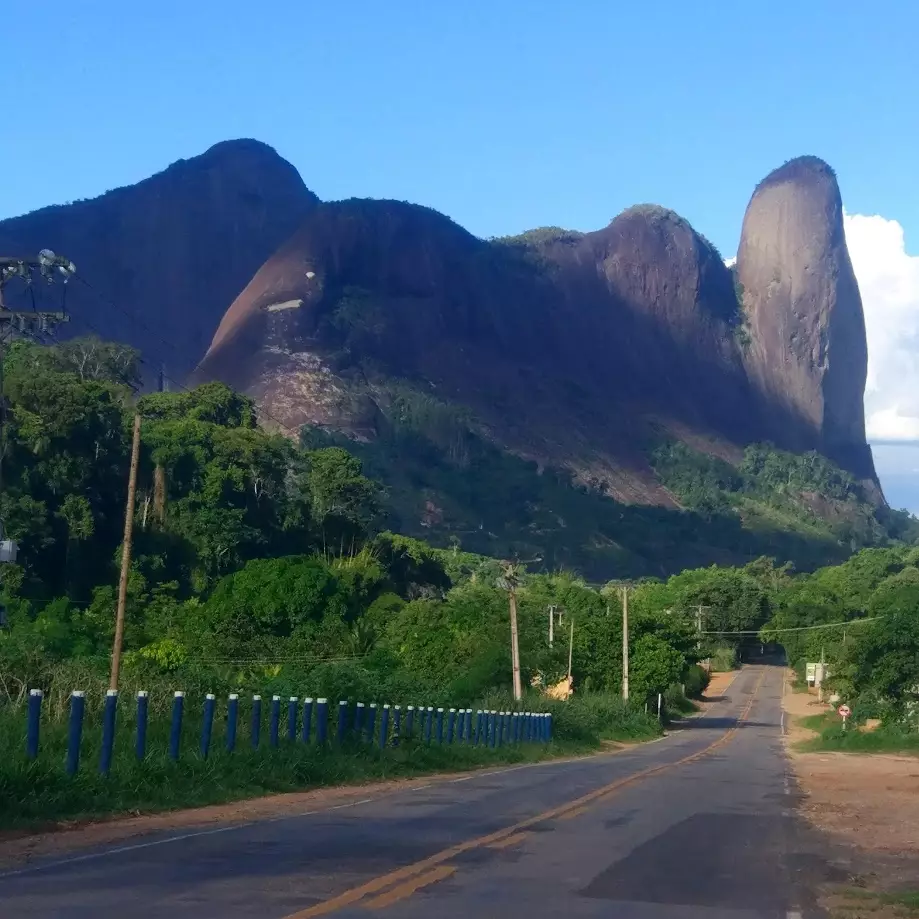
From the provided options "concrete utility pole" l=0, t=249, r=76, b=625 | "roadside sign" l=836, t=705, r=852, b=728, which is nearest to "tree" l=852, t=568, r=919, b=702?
"roadside sign" l=836, t=705, r=852, b=728

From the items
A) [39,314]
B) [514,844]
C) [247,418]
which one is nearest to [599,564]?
[247,418]

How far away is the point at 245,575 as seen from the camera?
53219 millimetres

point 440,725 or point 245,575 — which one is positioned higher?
point 245,575

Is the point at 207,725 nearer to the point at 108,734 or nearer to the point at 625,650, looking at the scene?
the point at 108,734

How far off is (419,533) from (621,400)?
7161 cm

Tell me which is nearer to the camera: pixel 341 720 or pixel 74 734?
pixel 74 734

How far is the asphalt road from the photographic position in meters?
8.01

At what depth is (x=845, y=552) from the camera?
15662 cm

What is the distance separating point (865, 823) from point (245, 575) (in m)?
39.6

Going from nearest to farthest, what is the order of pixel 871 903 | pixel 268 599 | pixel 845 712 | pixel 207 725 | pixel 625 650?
1. pixel 871 903
2. pixel 207 725
3. pixel 845 712
4. pixel 268 599
5. pixel 625 650

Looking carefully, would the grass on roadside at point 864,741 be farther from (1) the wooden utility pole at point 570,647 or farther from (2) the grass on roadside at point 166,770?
(2) the grass on roadside at point 166,770

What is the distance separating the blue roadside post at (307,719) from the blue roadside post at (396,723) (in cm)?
389

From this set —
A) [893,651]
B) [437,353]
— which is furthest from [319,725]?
[437,353]

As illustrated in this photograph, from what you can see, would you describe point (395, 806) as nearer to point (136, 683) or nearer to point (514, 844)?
point (514, 844)
